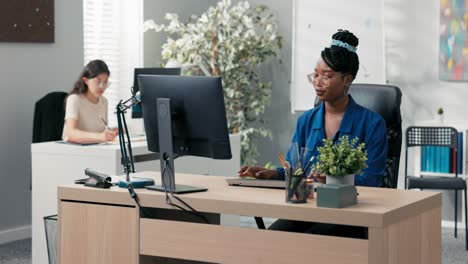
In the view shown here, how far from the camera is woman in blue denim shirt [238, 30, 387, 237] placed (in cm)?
350

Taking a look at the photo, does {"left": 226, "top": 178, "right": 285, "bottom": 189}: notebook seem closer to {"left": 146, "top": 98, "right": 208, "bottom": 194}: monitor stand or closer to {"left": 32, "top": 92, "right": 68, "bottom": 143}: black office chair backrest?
{"left": 146, "top": 98, "right": 208, "bottom": 194}: monitor stand

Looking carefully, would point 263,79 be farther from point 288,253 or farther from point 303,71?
point 288,253

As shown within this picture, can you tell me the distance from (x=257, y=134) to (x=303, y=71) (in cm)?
87

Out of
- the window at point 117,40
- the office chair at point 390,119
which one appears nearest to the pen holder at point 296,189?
the office chair at point 390,119

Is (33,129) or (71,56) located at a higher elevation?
(71,56)

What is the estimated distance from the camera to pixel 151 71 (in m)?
5.09

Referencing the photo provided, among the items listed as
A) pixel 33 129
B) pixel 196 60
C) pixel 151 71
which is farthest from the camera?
pixel 196 60

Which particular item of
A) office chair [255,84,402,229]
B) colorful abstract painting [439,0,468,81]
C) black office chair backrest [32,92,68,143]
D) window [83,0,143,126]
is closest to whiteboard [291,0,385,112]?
colorful abstract painting [439,0,468,81]

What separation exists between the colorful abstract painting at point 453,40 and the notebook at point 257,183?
3558mm

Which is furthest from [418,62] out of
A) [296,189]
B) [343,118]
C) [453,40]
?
[296,189]

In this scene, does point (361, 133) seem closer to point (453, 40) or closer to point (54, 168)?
point (54, 168)

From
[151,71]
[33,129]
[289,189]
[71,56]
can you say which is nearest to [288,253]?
[289,189]

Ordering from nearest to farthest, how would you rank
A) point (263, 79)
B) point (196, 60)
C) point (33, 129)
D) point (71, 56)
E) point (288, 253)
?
point (288, 253) < point (33, 129) < point (71, 56) < point (196, 60) < point (263, 79)

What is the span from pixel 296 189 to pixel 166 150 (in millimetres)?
603
